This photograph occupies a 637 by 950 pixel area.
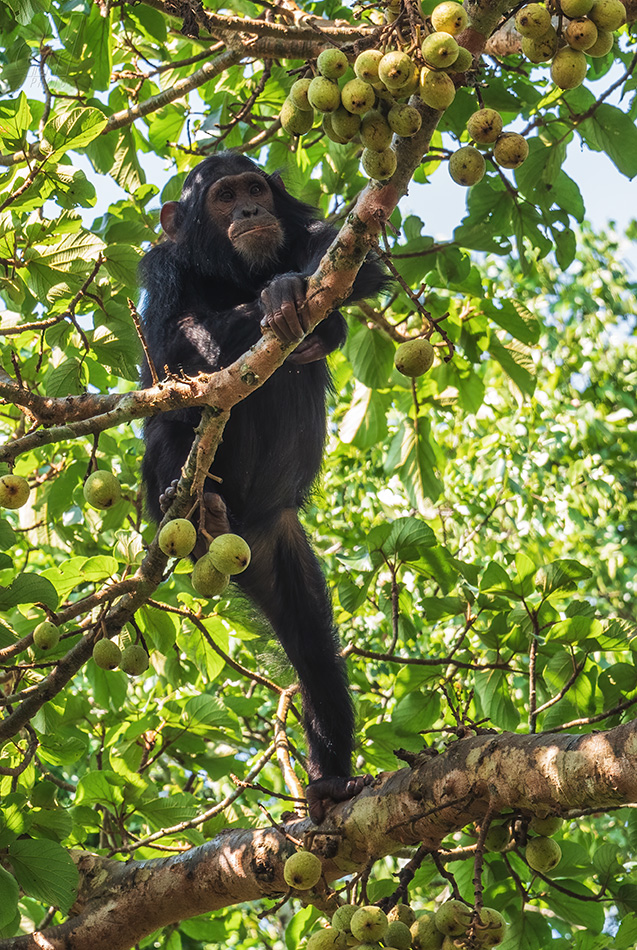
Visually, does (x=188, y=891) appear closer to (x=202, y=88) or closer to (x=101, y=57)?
(x=101, y=57)

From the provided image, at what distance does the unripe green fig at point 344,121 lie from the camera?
2.02m

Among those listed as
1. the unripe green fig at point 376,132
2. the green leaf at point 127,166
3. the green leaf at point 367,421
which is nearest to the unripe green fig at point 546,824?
the unripe green fig at point 376,132

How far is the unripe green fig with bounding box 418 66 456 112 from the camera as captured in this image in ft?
6.26

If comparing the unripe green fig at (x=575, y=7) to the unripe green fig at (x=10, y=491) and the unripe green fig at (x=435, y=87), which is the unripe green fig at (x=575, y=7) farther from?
the unripe green fig at (x=10, y=491)

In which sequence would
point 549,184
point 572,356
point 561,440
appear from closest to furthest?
1. point 549,184
2. point 561,440
3. point 572,356

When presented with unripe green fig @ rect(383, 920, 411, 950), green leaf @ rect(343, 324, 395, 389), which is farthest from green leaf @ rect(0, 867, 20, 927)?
green leaf @ rect(343, 324, 395, 389)

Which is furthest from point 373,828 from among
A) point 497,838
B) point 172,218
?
point 172,218

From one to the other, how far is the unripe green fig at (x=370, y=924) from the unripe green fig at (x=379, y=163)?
1.44 meters

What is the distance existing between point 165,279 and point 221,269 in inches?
12.2

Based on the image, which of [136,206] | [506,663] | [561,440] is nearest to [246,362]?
[506,663]

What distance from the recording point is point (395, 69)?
1.85 m

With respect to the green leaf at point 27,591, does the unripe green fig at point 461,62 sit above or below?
above

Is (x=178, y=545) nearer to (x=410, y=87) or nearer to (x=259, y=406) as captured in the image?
(x=410, y=87)

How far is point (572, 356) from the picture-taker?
1035 centimetres
